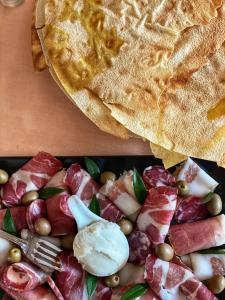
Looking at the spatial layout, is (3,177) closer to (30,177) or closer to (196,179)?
(30,177)

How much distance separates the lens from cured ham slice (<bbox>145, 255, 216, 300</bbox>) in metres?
1.19

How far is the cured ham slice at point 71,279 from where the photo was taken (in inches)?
47.5

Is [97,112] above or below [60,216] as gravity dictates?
above

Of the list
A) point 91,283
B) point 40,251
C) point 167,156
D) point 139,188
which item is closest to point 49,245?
point 40,251

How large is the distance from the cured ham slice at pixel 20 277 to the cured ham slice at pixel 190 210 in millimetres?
365

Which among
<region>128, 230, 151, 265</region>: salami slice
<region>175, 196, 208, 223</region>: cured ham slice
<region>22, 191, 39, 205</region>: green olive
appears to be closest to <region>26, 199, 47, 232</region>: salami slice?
<region>22, 191, 39, 205</region>: green olive

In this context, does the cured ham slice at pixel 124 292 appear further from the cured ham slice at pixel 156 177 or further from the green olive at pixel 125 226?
the cured ham slice at pixel 156 177

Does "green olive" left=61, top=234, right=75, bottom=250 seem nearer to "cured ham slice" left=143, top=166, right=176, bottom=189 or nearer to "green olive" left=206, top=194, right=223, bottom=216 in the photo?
"cured ham slice" left=143, top=166, right=176, bottom=189

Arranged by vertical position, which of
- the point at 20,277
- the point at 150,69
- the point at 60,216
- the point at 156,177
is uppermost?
the point at 150,69

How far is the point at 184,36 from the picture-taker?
1307mm

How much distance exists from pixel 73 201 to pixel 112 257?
0.54 feet

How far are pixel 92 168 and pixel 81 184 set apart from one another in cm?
5

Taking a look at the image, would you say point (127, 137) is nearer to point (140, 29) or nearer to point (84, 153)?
point (84, 153)

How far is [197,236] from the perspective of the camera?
4.06 feet
